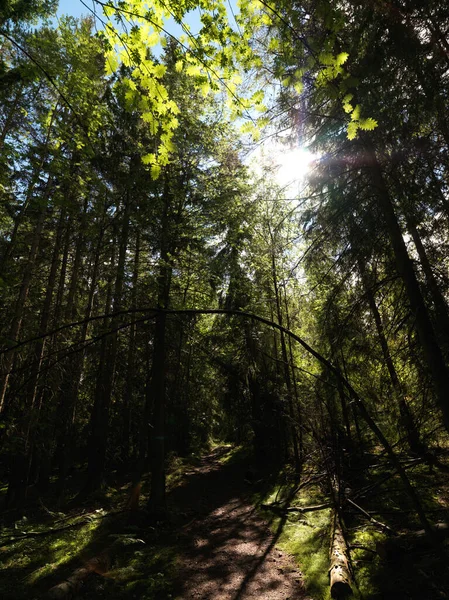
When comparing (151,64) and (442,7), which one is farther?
(442,7)

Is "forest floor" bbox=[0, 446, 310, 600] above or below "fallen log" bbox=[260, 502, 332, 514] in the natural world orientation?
below

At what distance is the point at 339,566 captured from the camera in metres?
6.10

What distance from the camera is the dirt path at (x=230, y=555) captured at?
6.34 meters

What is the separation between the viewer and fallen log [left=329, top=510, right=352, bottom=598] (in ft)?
18.1

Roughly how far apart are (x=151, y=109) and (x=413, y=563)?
25.4 feet

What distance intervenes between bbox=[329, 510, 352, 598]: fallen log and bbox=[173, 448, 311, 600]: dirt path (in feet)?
1.92

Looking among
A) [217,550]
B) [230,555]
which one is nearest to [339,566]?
[230,555]

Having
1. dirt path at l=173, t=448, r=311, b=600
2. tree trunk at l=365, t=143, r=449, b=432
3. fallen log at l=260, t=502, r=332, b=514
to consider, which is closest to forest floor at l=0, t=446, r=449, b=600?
dirt path at l=173, t=448, r=311, b=600

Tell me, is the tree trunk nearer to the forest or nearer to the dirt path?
the forest

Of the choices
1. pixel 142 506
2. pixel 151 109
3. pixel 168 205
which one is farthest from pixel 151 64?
pixel 142 506

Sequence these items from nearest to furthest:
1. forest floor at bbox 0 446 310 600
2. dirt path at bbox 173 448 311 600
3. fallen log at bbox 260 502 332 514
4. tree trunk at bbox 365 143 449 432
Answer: tree trunk at bbox 365 143 449 432 < forest floor at bbox 0 446 310 600 < dirt path at bbox 173 448 311 600 < fallen log at bbox 260 502 332 514

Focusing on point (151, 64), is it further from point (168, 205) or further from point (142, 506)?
point (142, 506)

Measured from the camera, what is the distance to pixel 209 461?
19.8m

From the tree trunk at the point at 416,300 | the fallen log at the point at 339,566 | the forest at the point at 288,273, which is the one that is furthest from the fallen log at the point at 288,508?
the tree trunk at the point at 416,300
